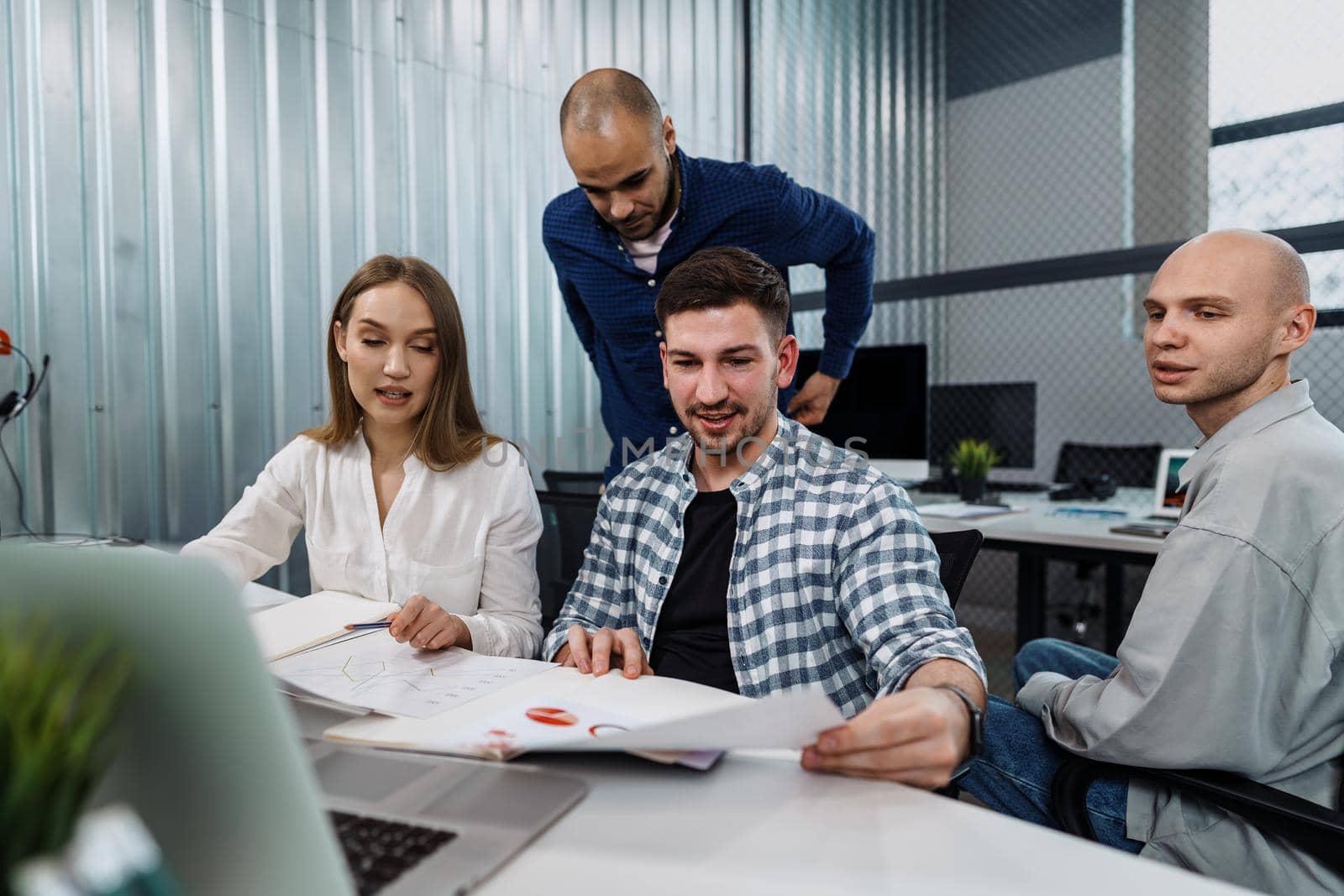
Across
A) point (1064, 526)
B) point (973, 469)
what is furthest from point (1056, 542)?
point (973, 469)

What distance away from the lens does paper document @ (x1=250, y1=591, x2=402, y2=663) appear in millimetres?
1173

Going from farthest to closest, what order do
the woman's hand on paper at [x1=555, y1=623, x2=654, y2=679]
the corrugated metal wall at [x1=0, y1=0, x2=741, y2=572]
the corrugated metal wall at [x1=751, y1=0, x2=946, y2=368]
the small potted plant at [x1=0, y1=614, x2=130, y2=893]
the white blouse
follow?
the corrugated metal wall at [x1=751, y1=0, x2=946, y2=368]
the corrugated metal wall at [x1=0, y1=0, x2=741, y2=572]
the white blouse
the woman's hand on paper at [x1=555, y1=623, x2=654, y2=679]
the small potted plant at [x1=0, y1=614, x2=130, y2=893]

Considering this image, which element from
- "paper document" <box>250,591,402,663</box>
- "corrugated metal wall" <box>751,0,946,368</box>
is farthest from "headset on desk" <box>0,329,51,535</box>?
"corrugated metal wall" <box>751,0,946,368</box>

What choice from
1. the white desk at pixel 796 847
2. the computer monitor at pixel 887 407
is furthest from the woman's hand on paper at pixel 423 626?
the computer monitor at pixel 887 407

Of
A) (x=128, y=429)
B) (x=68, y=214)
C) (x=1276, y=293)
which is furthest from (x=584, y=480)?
(x=1276, y=293)

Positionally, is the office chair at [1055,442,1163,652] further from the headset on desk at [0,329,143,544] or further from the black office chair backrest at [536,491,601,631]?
the headset on desk at [0,329,143,544]

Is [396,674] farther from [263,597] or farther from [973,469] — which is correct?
[973,469]

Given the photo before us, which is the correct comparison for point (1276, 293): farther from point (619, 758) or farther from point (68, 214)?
point (68, 214)

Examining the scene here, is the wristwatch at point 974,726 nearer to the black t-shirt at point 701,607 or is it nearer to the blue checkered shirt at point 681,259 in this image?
the black t-shirt at point 701,607

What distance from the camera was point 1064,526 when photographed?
2746 millimetres

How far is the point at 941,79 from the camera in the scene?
16.5 feet

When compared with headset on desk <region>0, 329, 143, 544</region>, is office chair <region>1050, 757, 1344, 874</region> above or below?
below

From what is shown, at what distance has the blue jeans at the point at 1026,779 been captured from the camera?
3.83ft

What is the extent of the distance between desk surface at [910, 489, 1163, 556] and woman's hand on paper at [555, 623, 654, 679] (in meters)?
1.63
